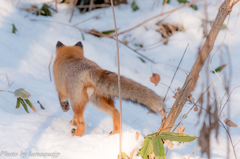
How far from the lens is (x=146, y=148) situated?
2117 mm

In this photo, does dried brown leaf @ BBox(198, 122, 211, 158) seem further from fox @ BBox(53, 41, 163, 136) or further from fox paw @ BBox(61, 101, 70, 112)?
fox paw @ BBox(61, 101, 70, 112)

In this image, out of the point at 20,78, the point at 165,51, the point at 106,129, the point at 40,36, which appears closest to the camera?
the point at 106,129

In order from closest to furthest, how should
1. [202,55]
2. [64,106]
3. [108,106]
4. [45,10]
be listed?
[202,55]
[108,106]
[64,106]
[45,10]

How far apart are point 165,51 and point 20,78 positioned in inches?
154

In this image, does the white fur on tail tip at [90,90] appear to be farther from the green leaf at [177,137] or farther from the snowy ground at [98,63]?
the green leaf at [177,137]

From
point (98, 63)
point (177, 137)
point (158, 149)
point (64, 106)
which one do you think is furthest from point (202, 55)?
point (98, 63)

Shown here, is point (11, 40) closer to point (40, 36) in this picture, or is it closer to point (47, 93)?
point (40, 36)

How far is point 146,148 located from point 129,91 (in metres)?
0.58

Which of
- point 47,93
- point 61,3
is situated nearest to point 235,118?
point 47,93

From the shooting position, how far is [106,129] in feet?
11.3

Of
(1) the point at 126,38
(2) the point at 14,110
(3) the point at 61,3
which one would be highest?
(3) the point at 61,3

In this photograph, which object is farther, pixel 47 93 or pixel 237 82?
pixel 237 82

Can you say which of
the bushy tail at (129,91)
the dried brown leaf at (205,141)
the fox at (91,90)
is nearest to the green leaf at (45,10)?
the fox at (91,90)

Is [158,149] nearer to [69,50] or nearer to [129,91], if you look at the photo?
[129,91]
